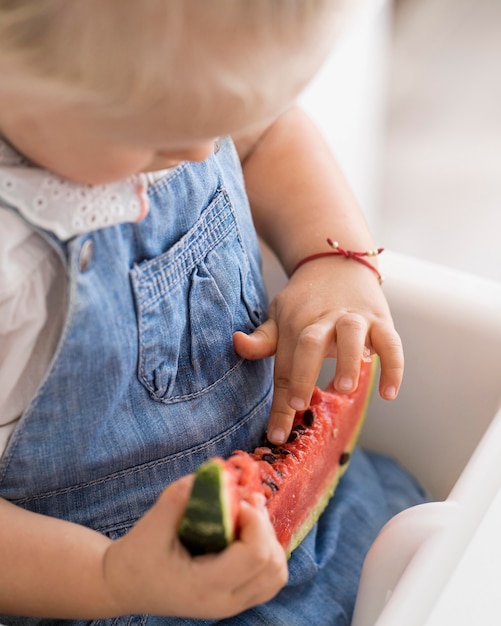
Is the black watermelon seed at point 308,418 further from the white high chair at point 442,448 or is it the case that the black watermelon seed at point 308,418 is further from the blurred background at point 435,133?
the blurred background at point 435,133

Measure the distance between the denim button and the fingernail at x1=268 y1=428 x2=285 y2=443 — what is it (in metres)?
0.24

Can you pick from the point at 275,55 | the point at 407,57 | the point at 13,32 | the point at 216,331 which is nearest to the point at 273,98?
the point at 275,55

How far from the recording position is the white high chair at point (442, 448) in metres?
0.51

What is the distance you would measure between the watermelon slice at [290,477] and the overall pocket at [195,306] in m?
0.07

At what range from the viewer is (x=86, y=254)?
0.51m

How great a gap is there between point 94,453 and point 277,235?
0.32m

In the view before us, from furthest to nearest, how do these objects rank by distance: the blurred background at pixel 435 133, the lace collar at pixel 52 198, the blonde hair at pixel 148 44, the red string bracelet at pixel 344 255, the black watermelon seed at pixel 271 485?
the blurred background at pixel 435 133, the red string bracelet at pixel 344 255, the black watermelon seed at pixel 271 485, the lace collar at pixel 52 198, the blonde hair at pixel 148 44

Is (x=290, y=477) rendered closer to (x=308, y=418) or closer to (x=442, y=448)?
(x=308, y=418)

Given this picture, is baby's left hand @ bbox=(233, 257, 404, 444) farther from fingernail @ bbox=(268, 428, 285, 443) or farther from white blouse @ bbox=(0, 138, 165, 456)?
white blouse @ bbox=(0, 138, 165, 456)

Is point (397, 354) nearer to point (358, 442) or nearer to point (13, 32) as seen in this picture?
point (358, 442)

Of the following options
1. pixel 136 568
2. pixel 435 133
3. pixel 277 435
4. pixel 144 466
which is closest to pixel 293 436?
pixel 277 435

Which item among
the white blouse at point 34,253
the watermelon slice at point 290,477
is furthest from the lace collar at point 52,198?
the watermelon slice at point 290,477

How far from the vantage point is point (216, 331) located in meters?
0.64

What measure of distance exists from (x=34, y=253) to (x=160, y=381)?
14cm
